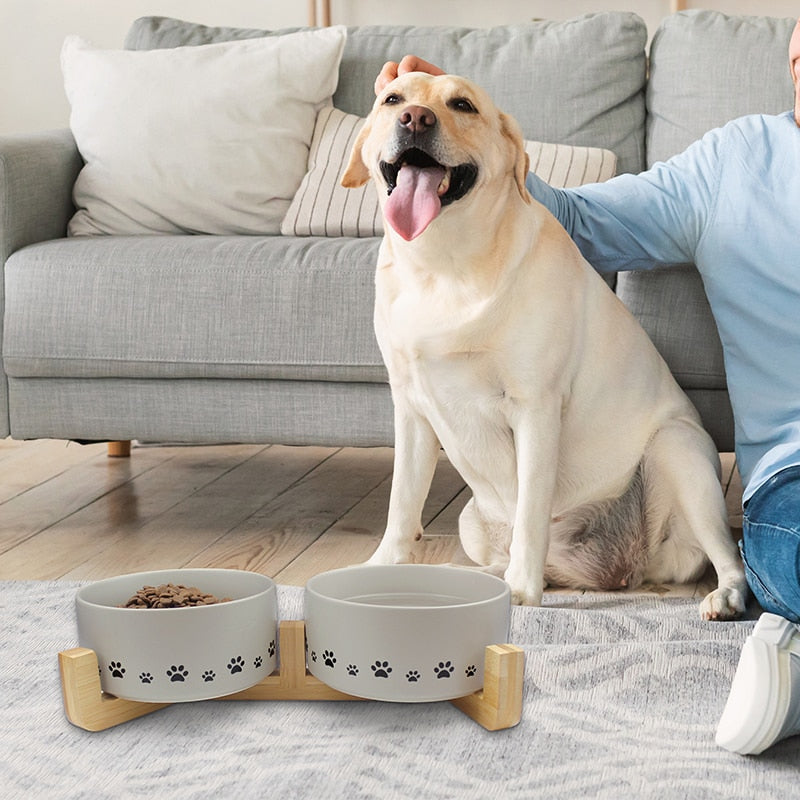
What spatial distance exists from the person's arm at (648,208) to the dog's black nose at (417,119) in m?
0.34

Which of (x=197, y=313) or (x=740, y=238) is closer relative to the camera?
(x=740, y=238)

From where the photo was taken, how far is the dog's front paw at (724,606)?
1.52 metres

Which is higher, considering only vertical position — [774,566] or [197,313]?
[197,313]

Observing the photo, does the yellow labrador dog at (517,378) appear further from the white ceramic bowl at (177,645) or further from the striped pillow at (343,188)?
the striped pillow at (343,188)

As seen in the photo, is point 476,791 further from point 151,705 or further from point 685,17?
point 685,17

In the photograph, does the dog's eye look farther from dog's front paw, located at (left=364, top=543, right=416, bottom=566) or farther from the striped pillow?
the striped pillow

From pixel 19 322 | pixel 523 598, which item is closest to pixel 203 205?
pixel 19 322

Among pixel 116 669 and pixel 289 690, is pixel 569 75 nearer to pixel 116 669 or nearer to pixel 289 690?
pixel 289 690

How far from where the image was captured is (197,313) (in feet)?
6.48

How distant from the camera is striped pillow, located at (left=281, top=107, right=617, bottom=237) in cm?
232

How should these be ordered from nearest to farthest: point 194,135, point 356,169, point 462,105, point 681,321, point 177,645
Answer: point 177,645, point 462,105, point 356,169, point 681,321, point 194,135

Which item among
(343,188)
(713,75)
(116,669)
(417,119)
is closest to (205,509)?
(343,188)

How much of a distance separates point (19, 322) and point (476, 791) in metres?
1.35

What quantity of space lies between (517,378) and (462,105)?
1.18ft
